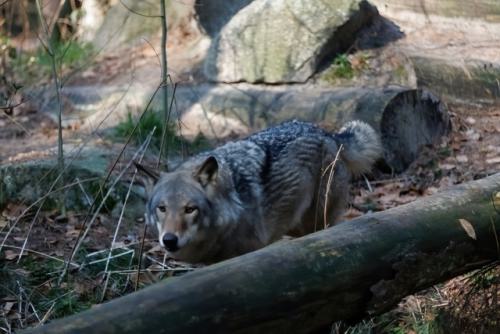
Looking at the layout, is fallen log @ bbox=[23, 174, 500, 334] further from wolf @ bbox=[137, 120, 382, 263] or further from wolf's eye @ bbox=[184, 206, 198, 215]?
wolf's eye @ bbox=[184, 206, 198, 215]

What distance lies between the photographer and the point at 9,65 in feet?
43.7

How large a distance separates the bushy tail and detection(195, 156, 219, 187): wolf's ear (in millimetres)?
1519

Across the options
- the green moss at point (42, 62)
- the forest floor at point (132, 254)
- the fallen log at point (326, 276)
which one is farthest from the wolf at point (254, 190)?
the green moss at point (42, 62)

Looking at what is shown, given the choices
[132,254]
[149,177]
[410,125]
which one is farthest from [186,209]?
[410,125]

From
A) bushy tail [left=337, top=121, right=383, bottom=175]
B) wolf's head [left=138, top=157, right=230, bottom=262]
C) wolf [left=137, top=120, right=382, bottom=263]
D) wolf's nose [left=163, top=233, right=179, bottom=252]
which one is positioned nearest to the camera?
wolf's nose [left=163, top=233, right=179, bottom=252]

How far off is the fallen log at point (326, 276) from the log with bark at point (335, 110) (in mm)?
4475

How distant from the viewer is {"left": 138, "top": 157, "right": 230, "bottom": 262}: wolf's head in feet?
16.9

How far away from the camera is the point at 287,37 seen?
1027 cm

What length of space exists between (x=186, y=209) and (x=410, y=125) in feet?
14.9

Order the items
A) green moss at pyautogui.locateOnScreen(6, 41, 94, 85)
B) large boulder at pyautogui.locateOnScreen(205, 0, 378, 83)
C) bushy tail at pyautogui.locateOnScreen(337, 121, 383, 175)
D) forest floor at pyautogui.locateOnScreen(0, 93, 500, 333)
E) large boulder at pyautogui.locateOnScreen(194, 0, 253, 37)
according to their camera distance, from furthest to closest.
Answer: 1. green moss at pyautogui.locateOnScreen(6, 41, 94, 85)
2. large boulder at pyautogui.locateOnScreen(194, 0, 253, 37)
3. large boulder at pyautogui.locateOnScreen(205, 0, 378, 83)
4. bushy tail at pyautogui.locateOnScreen(337, 121, 383, 175)
5. forest floor at pyautogui.locateOnScreen(0, 93, 500, 333)

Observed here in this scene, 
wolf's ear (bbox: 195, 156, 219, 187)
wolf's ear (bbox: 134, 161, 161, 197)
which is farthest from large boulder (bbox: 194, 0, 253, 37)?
wolf's ear (bbox: 195, 156, 219, 187)

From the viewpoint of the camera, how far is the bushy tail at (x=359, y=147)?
6.66 m

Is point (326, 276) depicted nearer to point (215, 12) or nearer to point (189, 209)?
point (189, 209)

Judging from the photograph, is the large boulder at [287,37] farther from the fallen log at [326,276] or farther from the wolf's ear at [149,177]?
the fallen log at [326,276]
